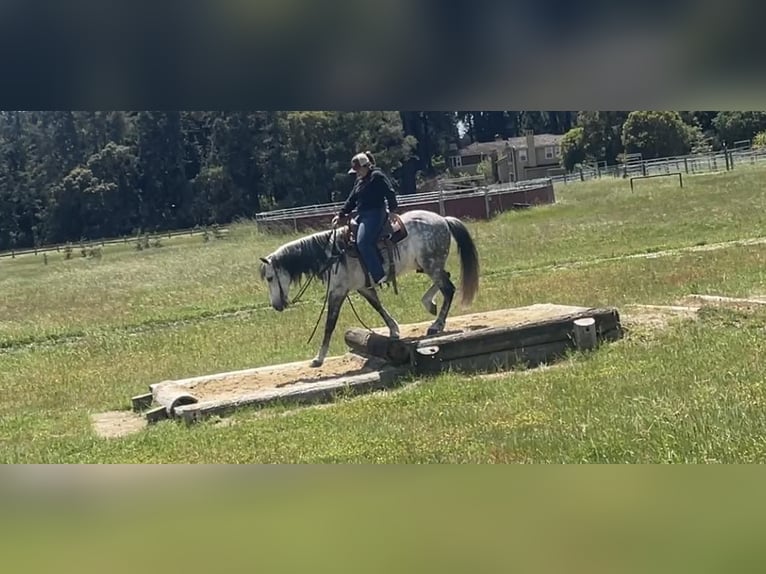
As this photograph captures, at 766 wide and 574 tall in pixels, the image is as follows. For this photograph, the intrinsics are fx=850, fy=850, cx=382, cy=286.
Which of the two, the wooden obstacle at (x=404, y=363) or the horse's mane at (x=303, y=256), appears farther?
the horse's mane at (x=303, y=256)

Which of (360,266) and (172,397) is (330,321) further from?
(172,397)

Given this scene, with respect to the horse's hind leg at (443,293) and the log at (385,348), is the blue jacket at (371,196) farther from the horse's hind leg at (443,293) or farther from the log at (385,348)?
the horse's hind leg at (443,293)

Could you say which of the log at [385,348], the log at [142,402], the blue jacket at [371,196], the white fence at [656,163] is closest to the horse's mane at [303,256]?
the blue jacket at [371,196]

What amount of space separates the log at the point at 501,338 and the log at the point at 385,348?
0.18 meters

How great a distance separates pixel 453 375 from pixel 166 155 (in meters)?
5.28

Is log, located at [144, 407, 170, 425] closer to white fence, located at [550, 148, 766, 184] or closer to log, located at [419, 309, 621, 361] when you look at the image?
log, located at [419, 309, 621, 361]

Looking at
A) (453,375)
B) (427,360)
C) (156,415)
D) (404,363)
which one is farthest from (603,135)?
(156,415)

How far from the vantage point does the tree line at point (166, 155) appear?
5.32 ft

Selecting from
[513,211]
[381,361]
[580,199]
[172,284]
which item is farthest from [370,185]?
[580,199]

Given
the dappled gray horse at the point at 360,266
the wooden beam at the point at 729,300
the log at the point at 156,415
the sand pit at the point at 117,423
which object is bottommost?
the wooden beam at the point at 729,300

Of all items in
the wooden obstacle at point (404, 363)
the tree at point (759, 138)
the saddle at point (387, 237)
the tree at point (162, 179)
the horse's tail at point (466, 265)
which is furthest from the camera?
the horse's tail at point (466, 265)

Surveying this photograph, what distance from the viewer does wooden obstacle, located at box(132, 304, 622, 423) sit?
7.06 metres

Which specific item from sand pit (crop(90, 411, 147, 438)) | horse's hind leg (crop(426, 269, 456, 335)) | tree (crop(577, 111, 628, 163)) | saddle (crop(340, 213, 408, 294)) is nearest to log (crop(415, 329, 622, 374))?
horse's hind leg (crop(426, 269, 456, 335))
